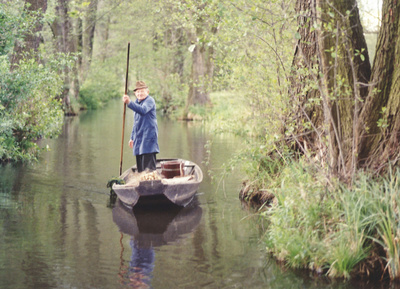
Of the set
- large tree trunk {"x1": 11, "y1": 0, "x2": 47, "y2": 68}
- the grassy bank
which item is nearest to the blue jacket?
the grassy bank

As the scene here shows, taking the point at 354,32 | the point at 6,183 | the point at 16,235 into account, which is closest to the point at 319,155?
the point at 354,32

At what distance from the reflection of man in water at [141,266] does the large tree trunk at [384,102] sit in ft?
9.70

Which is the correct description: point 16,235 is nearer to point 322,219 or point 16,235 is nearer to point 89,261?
point 89,261

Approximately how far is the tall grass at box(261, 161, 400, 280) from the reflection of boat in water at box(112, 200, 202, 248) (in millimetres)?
1741

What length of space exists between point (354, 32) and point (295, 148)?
9.78 ft

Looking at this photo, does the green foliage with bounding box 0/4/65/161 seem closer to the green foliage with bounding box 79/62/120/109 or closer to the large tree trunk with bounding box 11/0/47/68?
the large tree trunk with bounding box 11/0/47/68

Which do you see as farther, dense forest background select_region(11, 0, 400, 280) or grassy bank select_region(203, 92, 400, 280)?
dense forest background select_region(11, 0, 400, 280)

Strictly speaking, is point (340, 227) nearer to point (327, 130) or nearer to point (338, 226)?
point (338, 226)

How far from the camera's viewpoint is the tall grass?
6605 millimetres

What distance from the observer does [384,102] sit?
8016 millimetres

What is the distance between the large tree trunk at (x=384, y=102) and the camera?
7824mm

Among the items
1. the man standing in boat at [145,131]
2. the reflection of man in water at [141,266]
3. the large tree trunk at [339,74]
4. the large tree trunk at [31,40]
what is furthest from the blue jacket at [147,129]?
→ the large tree trunk at [31,40]

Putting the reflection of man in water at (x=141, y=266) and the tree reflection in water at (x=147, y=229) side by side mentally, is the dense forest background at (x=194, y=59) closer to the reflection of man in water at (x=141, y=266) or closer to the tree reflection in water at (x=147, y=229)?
the tree reflection in water at (x=147, y=229)

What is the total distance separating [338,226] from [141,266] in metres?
2.27
